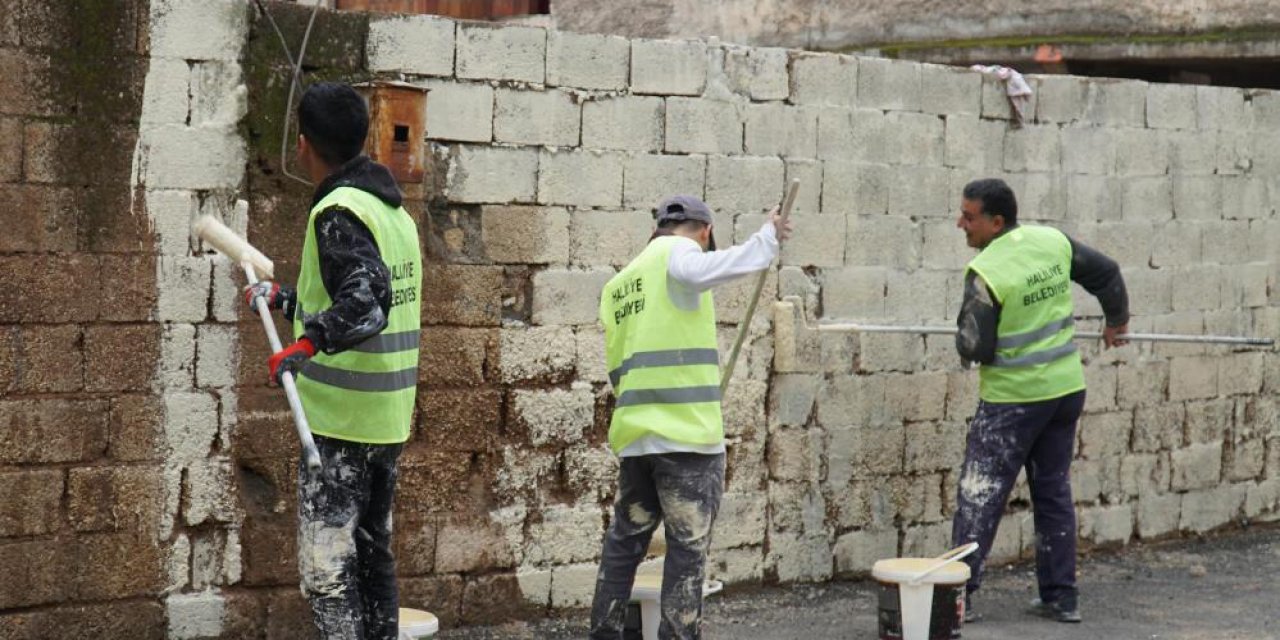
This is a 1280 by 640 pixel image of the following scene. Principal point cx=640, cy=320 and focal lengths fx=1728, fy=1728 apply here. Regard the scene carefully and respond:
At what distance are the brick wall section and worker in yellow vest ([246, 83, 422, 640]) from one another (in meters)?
1.33

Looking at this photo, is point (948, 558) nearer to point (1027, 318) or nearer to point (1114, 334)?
point (1027, 318)

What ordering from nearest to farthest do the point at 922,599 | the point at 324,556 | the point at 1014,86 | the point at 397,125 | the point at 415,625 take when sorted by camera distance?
the point at 324,556 < the point at 415,625 < the point at 397,125 < the point at 922,599 < the point at 1014,86

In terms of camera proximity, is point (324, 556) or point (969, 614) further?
point (969, 614)

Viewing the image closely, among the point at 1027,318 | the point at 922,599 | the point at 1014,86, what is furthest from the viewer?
→ the point at 1014,86

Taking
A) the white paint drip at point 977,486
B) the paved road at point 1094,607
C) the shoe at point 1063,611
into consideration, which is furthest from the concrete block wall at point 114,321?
the shoe at point 1063,611

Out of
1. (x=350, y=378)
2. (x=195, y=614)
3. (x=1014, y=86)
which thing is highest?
(x=1014, y=86)

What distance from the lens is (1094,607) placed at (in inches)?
314

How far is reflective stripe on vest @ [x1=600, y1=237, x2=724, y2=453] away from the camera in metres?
5.84

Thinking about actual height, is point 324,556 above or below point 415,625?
above

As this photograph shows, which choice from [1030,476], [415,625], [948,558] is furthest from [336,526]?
[1030,476]

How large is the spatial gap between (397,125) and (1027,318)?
276 centimetres

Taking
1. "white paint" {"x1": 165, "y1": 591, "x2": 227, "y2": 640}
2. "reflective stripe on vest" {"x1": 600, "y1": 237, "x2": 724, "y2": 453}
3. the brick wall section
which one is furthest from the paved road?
"reflective stripe on vest" {"x1": 600, "y1": 237, "x2": 724, "y2": 453}

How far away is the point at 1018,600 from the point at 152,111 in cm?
449

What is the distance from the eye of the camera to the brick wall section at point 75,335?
6008 millimetres
